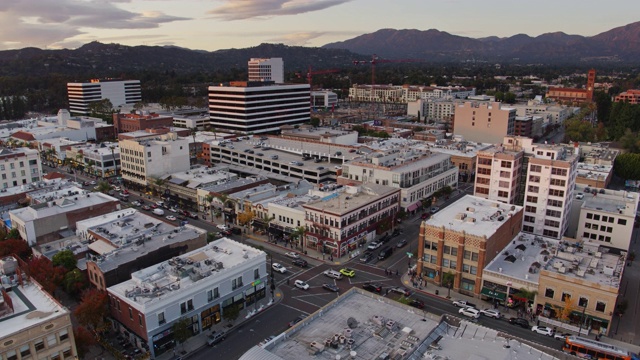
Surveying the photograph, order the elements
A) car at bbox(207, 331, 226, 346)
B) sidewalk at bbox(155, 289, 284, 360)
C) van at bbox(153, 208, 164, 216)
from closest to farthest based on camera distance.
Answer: sidewalk at bbox(155, 289, 284, 360), car at bbox(207, 331, 226, 346), van at bbox(153, 208, 164, 216)

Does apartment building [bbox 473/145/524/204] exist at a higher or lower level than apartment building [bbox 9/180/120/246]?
higher

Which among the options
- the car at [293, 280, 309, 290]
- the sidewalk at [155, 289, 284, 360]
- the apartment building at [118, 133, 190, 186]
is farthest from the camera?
the apartment building at [118, 133, 190, 186]

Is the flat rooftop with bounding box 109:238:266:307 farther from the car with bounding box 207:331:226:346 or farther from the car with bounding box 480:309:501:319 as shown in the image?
the car with bounding box 480:309:501:319

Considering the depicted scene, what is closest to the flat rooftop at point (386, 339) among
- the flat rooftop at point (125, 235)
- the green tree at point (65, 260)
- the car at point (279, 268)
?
the car at point (279, 268)

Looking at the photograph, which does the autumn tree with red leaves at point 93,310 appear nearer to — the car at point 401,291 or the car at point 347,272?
the car at point 347,272

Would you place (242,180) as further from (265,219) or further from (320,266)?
(320,266)

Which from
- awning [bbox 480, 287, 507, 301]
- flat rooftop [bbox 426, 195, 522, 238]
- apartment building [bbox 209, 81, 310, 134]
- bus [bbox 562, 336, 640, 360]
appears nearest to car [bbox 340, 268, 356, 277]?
flat rooftop [bbox 426, 195, 522, 238]

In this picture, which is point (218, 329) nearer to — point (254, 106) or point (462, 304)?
point (462, 304)
